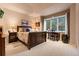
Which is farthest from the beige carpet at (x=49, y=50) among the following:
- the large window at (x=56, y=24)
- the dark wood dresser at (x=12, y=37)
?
the large window at (x=56, y=24)

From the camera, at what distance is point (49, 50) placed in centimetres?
237

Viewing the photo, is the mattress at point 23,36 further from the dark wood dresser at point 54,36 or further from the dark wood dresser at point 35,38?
the dark wood dresser at point 54,36

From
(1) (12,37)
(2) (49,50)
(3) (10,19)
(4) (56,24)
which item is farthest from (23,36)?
(4) (56,24)

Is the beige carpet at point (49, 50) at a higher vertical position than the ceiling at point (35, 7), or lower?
lower

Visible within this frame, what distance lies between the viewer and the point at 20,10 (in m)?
2.38

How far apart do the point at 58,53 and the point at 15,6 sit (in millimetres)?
1494

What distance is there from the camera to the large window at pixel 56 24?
2371mm

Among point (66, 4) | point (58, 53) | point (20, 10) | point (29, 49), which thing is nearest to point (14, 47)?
point (29, 49)

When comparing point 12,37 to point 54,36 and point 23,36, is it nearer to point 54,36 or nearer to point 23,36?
point 23,36

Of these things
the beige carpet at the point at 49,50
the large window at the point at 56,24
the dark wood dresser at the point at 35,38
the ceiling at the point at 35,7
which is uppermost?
the ceiling at the point at 35,7

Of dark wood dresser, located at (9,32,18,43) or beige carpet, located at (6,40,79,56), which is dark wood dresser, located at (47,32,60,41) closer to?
beige carpet, located at (6,40,79,56)

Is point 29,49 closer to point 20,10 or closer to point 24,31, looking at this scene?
point 24,31

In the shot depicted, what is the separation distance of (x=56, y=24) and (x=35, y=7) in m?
0.66

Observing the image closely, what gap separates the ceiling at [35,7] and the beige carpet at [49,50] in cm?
78
